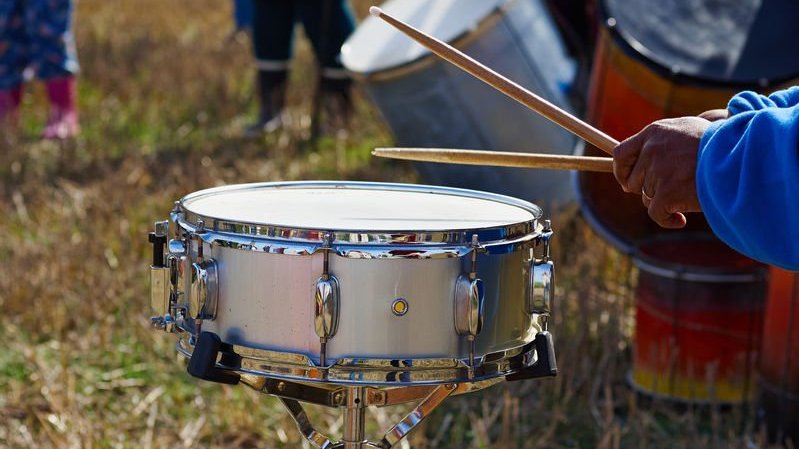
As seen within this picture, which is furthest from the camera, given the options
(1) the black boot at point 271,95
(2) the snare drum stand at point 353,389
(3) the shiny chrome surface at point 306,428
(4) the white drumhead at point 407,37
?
(1) the black boot at point 271,95

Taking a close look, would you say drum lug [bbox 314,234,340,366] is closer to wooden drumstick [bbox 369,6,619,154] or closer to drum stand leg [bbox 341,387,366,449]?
drum stand leg [bbox 341,387,366,449]

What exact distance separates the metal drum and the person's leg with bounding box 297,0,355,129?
188 centimetres

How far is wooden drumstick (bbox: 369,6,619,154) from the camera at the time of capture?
221 cm

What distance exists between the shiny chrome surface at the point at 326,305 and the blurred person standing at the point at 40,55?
189 inches

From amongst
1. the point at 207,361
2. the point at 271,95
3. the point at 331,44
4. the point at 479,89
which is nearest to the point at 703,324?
the point at 479,89

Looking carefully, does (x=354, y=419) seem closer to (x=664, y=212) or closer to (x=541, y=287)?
(x=541, y=287)

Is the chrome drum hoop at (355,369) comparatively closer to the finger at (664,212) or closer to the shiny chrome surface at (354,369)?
the shiny chrome surface at (354,369)

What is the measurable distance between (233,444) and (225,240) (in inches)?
55.0

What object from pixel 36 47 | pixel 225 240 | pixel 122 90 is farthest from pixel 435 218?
pixel 122 90

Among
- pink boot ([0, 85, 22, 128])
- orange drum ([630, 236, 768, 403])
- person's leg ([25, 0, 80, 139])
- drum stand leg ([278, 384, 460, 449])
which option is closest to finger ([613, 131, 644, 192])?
drum stand leg ([278, 384, 460, 449])

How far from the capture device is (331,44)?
6988 millimetres

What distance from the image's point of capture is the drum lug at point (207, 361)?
2242mm

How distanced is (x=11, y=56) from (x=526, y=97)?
17.1 feet

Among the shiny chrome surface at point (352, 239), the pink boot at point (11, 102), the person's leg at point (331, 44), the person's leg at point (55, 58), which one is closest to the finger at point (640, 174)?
the shiny chrome surface at point (352, 239)
